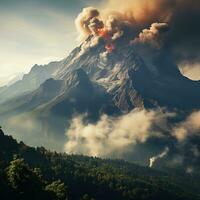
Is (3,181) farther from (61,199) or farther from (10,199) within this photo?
(61,199)

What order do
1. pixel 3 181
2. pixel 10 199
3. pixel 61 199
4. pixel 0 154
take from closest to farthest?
1. pixel 10 199
2. pixel 3 181
3. pixel 61 199
4. pixel 0 154

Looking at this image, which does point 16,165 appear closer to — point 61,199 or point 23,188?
point 23,188

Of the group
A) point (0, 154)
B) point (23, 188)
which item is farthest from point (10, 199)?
point (0, 154)

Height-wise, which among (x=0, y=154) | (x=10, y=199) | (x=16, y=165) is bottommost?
(x=10, y=199)

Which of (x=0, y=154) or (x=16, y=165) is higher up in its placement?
(x=0, y=154)

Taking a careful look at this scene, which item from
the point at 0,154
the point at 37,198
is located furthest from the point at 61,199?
the point at 0,154

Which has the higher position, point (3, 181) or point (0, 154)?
point (0, 154)

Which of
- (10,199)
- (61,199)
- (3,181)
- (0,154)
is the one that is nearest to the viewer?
(10,199)

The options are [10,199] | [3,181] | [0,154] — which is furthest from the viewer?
[0,154]

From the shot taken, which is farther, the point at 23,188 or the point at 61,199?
the point at 61,199
